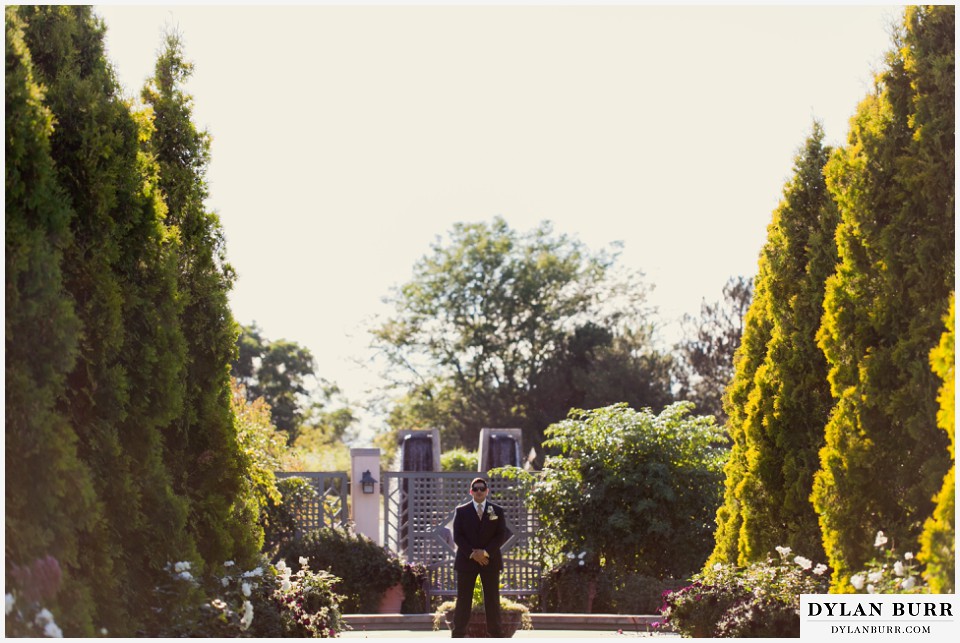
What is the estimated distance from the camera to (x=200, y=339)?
7707mm

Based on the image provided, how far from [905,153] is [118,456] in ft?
16.8

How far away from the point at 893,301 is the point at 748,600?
2233mm

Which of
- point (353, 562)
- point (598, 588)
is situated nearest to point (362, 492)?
point (353, 562)

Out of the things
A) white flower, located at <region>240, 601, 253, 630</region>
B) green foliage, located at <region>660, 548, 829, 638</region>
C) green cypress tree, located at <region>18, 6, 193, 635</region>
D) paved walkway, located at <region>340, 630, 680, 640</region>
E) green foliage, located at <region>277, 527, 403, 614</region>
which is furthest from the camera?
green foliage, located at <region>277, 527, 403, 614</region>

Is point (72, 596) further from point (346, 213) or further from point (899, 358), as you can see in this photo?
point (346, 213)

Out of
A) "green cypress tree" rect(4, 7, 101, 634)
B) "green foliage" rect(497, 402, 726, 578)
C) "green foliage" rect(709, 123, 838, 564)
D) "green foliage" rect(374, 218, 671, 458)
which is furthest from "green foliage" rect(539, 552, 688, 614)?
"green foliage" rect(374, 218, 671, 458)

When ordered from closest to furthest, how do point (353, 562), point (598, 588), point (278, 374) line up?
point (598, 588), point (353, 562), point (278, 374)

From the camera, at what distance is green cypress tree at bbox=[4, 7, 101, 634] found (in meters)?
5.30

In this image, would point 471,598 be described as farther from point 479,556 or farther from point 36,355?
point 36,355

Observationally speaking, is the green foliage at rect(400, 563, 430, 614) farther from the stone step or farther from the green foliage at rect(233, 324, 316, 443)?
the green foliage at rect(233, 324, 316, 443)

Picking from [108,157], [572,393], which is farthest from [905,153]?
[572,393]

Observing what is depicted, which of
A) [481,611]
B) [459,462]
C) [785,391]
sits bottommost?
[481,611]

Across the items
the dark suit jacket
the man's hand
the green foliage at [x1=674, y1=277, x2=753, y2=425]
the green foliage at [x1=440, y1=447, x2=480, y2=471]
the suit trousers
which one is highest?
the green foliage at [x1=674, y1=277, x2=753, y2=425]

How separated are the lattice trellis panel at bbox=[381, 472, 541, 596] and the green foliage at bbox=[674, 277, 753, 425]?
1673 centimetres
